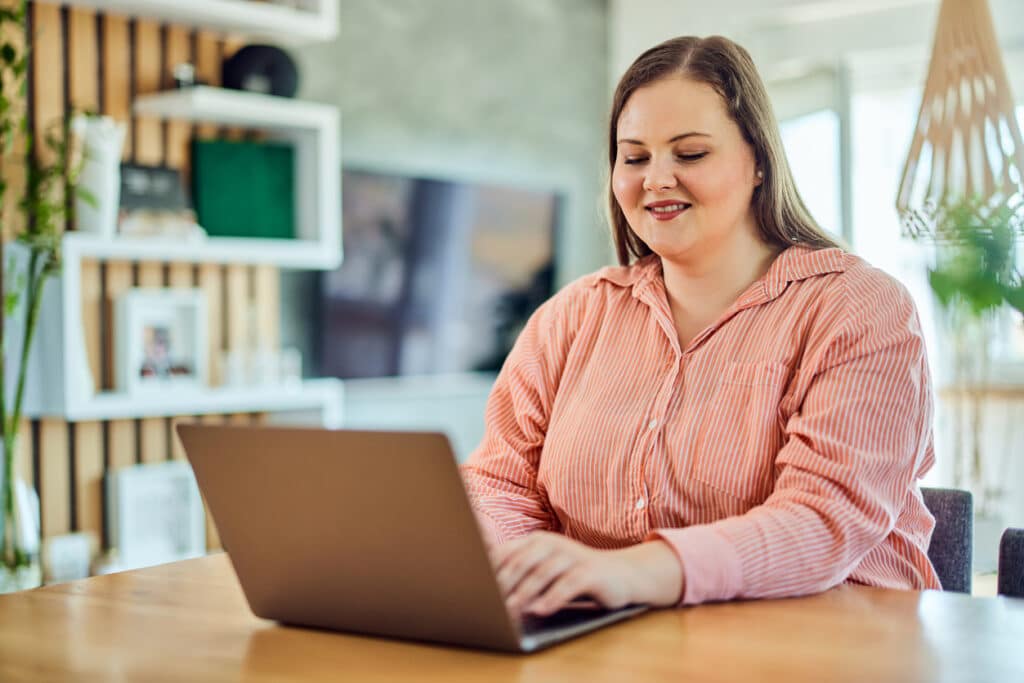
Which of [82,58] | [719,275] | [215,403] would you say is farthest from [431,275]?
[719,275]

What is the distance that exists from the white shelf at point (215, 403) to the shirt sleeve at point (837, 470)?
2.41 metres

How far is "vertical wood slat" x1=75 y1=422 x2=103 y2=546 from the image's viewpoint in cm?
345

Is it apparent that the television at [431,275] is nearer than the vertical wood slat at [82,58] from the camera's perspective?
No

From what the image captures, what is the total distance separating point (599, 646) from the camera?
100 centimetres

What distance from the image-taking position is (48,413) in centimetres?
328

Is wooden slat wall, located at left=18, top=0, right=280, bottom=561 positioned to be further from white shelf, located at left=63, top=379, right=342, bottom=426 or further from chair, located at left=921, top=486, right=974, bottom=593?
chair, located at left=921, top=486, right=974, bottom=593

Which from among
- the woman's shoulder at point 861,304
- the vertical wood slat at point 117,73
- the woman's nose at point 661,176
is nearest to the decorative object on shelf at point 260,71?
the vertical wood slat at point 117,73

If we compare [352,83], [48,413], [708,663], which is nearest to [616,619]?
[708,663]

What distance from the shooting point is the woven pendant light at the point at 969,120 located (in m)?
1.83

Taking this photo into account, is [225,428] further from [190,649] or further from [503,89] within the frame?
[503,89]

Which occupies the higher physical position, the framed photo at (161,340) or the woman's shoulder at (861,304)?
the woman's shoulder at (861,304)

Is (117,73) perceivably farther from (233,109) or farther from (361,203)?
(361,203)

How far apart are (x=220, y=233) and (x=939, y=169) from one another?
248cm

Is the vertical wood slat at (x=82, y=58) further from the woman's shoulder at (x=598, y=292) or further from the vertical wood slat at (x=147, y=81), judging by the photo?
the woman's shoulder at (x=598, y=292)
